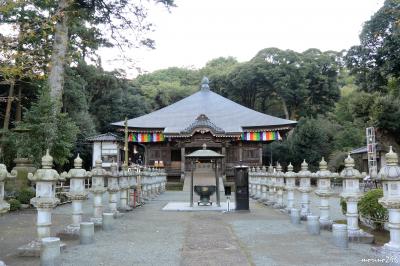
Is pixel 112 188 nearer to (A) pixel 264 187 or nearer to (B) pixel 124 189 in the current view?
(B) pixel 124 189

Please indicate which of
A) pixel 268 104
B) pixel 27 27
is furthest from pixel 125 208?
pixel 268 104

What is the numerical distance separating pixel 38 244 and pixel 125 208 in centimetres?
646

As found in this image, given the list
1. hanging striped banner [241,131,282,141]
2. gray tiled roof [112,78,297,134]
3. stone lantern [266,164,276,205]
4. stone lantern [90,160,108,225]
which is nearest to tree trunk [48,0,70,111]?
stone lantern [90,160,108,225]

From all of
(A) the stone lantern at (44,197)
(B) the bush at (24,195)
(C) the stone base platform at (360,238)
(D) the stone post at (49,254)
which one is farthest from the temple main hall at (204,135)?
(D) the stone post at (49,254)

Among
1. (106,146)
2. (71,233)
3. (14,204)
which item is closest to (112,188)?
(71,233)

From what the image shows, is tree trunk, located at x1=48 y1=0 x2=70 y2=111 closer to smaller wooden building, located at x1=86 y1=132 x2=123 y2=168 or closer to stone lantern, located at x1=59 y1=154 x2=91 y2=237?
stone lantern, located at x1=59 y1=154 x2=91 y2=237

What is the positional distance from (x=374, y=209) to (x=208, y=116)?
27350 mm

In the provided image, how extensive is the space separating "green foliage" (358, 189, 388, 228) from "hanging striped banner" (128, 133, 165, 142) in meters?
25.1

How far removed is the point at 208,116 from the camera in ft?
117

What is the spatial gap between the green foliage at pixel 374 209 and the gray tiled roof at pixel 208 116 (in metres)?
22.6

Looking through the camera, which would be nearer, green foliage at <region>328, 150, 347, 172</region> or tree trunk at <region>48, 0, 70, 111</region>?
tree trunk at <region>48, 0, 70, 111</region>

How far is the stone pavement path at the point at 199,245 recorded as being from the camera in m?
5.80

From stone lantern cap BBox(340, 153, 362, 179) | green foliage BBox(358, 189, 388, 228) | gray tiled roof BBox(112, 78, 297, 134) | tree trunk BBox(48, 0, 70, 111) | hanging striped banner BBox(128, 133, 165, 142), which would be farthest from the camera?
hanging striped banner BBox(128, 133, 165, 142)

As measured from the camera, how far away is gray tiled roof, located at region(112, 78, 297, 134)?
3272 centimetres
